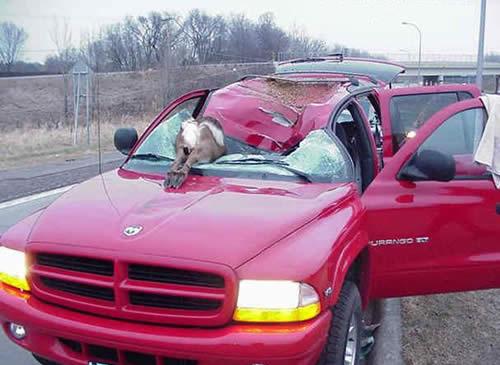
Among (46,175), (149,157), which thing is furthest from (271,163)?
(46,175)

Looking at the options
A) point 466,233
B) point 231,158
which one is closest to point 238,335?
point 231,158

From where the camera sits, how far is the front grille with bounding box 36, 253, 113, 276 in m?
2.67

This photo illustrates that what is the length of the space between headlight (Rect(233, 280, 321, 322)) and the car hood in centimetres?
13

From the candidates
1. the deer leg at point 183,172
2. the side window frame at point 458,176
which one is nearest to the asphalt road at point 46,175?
the deer leg at point 183,172

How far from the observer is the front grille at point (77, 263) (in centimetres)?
267

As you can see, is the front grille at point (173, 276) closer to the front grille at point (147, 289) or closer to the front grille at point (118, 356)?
the front grille at point (147, 289)

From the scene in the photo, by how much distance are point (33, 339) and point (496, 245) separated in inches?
118

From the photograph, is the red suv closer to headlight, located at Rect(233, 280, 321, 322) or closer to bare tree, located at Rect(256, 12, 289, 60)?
headlight, located at Rect(233, 280, 321, 322)

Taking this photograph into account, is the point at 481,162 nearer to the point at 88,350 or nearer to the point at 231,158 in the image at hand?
the point at 231,158

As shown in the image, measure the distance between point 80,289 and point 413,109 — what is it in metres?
3.13

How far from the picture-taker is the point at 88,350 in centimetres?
268

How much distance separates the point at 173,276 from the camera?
2564mm

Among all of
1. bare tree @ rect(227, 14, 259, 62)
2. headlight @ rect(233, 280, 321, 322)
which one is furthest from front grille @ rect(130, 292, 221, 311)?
bare tree @ rect(227, 14, 259, 62)

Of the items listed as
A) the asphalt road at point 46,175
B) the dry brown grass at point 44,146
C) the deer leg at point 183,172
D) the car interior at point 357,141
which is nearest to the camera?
the deer leg at point 183,172
